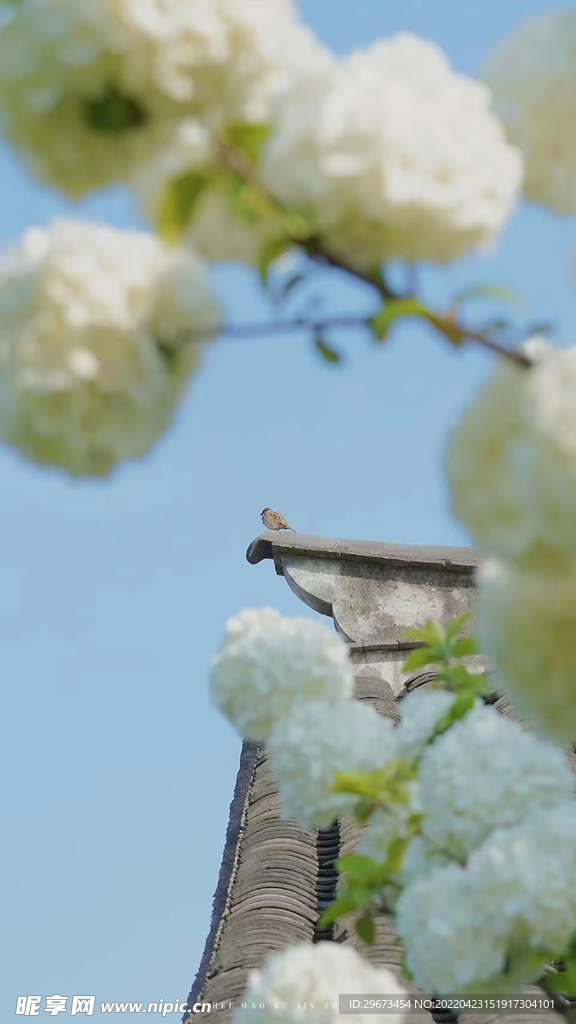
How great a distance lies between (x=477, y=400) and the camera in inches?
49.8

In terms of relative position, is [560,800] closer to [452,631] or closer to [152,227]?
[452,631]

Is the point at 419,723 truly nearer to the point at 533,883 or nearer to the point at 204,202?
the point at 533,883

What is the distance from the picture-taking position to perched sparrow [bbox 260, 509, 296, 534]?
11.9 m

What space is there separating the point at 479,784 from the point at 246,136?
1118 mm

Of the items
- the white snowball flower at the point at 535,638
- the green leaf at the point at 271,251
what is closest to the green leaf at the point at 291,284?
the green leaf at the point at 271,251

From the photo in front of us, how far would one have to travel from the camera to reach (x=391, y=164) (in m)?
1.18

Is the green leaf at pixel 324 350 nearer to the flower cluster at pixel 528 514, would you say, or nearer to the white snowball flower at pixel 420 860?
the flower cluster at pixel 528 514

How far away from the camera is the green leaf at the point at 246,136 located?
1.27 m

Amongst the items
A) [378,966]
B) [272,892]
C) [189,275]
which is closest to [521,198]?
[189,275]

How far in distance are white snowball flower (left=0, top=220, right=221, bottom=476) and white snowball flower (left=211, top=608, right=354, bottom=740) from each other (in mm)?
895

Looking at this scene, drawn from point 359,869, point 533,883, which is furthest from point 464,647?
point 533,883

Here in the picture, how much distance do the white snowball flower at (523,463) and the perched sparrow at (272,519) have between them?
34.6 ft

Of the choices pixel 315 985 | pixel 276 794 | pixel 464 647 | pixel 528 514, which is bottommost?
pixel 315 985

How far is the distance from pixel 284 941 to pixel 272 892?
38cm
